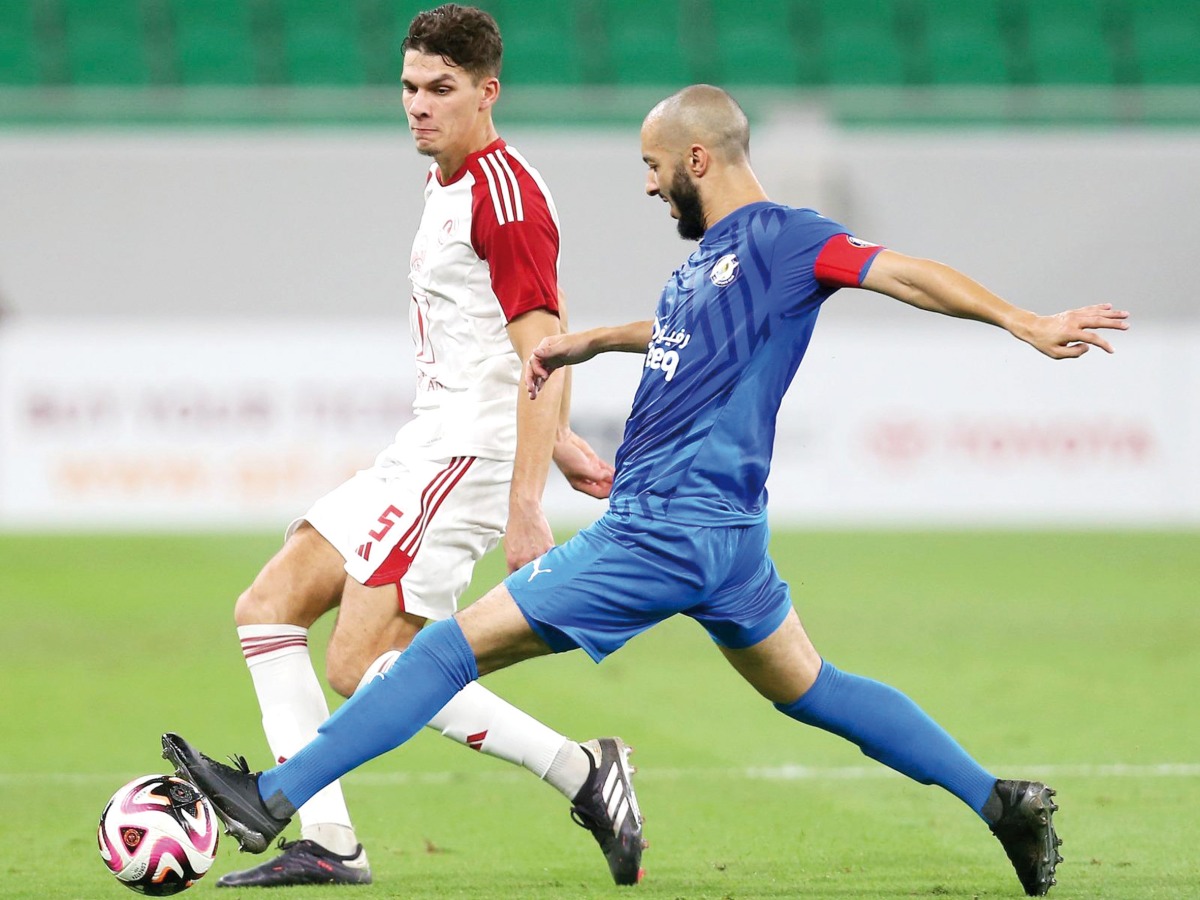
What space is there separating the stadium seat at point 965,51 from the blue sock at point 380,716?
1564 centimetres

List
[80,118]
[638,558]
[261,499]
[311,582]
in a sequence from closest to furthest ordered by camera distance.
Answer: [638,558], [311,582], [261,499], [80,118]

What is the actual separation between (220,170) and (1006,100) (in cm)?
707

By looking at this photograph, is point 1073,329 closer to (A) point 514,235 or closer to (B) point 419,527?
(A) point 514,235

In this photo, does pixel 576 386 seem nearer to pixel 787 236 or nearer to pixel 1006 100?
pixel 1006 100

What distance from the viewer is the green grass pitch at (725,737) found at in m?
4.89

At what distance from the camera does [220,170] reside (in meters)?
16.1

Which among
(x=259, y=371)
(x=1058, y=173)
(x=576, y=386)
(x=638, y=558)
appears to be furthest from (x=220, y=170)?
(x=638, y=558)

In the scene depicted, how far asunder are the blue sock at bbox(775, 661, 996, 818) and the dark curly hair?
190 cm

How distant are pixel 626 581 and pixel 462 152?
1.45 m

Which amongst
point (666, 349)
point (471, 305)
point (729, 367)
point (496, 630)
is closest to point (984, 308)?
point (729, 367)

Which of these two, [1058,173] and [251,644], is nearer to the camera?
[251,644]

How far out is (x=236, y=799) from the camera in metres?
4.09

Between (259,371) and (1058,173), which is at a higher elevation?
(1058,173)

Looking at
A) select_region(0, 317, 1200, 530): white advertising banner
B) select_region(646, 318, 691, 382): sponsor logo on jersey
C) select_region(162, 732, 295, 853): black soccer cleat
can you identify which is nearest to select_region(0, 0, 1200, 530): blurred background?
select_region(0, 317, 1200, 530): white advertising banner
